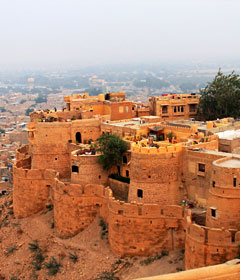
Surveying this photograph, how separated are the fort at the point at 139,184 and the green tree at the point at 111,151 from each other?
1.40 feet

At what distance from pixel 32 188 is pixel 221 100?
1678 centimetres

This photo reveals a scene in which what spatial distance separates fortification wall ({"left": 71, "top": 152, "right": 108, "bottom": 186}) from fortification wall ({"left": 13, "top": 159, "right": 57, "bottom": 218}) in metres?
3.15

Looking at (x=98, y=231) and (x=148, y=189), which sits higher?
(x=148, y=189)

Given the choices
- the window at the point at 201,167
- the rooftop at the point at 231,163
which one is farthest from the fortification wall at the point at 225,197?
the window at the point at 201,167

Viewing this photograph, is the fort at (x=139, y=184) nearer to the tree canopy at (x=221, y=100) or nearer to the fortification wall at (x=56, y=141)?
the fortification wall at (x=56, y=141)

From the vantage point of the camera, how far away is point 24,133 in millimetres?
69125

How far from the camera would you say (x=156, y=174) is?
26531mm

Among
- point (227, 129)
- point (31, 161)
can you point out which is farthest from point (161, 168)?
point (31, 161)

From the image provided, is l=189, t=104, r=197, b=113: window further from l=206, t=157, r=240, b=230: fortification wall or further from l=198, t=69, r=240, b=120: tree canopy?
l=206, t=157, r=240, b=230: fortification wall

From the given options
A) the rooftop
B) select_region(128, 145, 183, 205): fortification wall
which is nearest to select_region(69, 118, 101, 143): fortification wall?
select_region(128, 145, 183, 205): fortification wall

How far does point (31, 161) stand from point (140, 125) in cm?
908

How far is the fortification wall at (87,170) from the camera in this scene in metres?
30.2

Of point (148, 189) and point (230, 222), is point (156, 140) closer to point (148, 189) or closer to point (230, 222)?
point (148, 189)

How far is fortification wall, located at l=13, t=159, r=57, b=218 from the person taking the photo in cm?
3347
